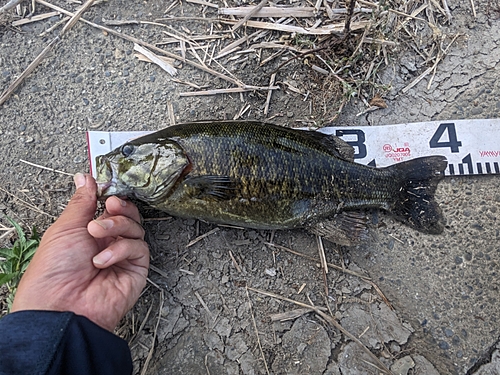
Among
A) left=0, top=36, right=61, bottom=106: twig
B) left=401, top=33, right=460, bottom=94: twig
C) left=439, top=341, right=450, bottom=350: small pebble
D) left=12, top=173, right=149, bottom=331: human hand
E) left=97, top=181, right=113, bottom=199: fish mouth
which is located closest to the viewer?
left=12, top=173, right=149, bottom=331: human hand

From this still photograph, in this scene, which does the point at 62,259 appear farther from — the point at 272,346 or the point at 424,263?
the point at 424,263

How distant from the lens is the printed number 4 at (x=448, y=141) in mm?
3652

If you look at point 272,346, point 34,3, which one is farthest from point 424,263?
point 34,3

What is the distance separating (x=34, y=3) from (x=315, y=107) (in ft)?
9.32

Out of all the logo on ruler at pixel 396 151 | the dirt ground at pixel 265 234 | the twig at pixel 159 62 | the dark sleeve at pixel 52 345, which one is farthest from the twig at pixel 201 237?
Answer: the logo on ruler at pixel 396 151

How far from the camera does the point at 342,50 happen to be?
12.1 ft

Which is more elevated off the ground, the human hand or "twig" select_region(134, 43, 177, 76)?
"twig" select_region(134, 43, 177, 76)

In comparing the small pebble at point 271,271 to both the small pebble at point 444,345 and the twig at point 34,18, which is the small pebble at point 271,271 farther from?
the twig at point 34,18

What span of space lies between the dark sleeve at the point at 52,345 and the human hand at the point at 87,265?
0.12m

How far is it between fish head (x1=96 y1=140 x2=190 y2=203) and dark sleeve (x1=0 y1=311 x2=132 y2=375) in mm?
940

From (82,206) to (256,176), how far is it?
129cm

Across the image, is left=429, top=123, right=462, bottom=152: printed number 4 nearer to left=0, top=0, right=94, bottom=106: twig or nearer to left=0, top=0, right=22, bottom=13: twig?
left=0, top=0, right=94, bottom=106: twig

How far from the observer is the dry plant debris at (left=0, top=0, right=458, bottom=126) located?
12.0ft

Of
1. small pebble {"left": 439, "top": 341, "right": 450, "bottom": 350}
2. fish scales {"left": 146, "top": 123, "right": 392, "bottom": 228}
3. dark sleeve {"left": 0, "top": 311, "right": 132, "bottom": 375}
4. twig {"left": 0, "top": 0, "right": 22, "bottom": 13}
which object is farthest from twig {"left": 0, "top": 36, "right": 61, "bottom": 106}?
small pebble {"left": 439, "top": 341, "right": 450, "bottom": 350}
